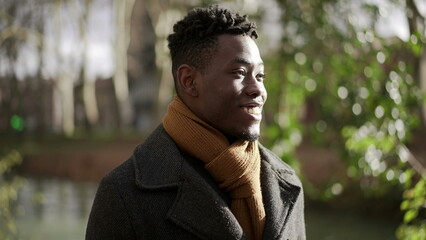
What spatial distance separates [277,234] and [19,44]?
1727 cm

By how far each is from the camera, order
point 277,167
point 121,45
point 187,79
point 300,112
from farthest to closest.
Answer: point 121,45
point 300,112
point 277,167
point 187,79

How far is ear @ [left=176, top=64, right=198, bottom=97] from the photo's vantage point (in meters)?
2.08

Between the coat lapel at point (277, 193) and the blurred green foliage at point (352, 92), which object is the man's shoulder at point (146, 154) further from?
the blurred green foliage at point (352, 92)

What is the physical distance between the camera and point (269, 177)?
7.20 ft

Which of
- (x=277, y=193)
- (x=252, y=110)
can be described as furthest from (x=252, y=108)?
(x=277, y=193)

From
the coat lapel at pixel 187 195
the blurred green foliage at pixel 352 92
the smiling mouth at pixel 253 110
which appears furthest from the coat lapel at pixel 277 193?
the blurred green foliage at pixel 352 92

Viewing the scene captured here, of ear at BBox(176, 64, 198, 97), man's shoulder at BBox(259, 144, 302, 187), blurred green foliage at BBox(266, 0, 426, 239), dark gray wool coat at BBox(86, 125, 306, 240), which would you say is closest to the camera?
dark gray wool coat at BBox(86, 125, 306, 240)

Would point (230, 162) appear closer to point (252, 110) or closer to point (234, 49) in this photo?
point (252, 110)

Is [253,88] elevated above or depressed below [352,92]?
above

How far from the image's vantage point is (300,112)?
9008 mm

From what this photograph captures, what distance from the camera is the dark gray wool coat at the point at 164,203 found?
197 centimetres

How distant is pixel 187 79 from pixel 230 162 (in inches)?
12.0

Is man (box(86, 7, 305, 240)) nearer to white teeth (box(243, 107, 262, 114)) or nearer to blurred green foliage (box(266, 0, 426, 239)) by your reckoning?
white teeth (box(243, 107, 262, 114))

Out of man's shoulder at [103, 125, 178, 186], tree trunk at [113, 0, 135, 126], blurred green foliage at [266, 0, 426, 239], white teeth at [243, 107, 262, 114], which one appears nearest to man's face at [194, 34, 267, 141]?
white teeth at [243, 107, 262, 114]
